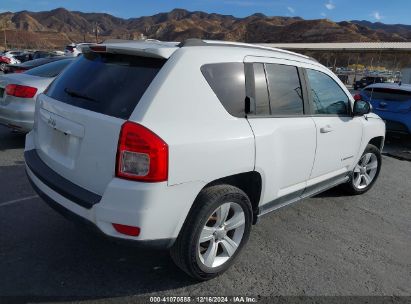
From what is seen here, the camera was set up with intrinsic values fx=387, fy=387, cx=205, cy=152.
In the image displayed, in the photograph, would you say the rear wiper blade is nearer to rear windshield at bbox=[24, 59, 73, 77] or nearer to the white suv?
the white suv

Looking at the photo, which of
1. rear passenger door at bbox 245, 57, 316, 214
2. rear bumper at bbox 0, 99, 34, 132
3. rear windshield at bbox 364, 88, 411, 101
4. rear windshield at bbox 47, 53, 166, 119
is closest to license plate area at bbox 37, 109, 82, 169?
rear windshield at bbox 47, 53, 166, 119

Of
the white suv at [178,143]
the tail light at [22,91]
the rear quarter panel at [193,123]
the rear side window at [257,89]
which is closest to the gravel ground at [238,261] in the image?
the white suv at [178,143]

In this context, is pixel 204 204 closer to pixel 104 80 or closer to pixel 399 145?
pixel 104 80

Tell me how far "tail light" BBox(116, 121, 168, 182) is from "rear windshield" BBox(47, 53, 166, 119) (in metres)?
0.15

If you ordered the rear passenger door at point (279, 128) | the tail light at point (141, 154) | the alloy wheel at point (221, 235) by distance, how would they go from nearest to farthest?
the tail light at point (141, 154) < the alloy wheel at point (221, 235) < the rear passenger door at point (279, 128)

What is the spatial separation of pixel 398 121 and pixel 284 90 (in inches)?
228

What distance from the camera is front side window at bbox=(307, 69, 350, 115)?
3.90 metres

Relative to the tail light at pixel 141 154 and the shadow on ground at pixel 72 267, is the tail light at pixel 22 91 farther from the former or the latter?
the tail light at pixel 141 154

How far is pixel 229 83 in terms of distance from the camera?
300 centimetres

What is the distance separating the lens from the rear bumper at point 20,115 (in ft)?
19.6

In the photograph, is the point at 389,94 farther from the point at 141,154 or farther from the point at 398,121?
the point at 141,154

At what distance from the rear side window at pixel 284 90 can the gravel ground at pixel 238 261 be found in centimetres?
131

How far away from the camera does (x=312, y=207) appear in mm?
4762

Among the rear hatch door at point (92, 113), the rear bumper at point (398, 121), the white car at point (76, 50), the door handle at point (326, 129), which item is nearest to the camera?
the rear hatch door at point (92, 113)
